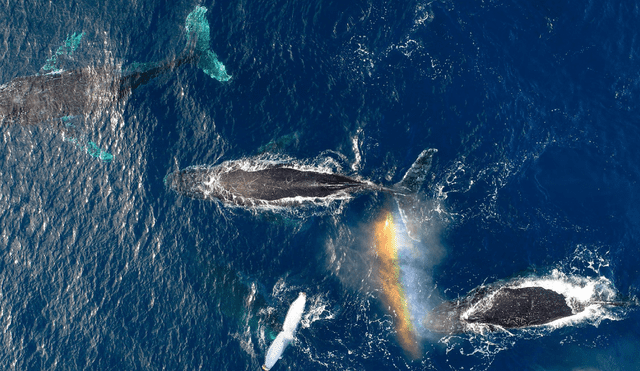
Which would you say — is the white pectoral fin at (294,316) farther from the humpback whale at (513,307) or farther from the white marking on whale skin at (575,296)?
the white marking on whale skin at (575,296)

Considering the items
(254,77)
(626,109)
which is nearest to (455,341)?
(626,109)

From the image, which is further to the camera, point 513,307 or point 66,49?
point 66,49

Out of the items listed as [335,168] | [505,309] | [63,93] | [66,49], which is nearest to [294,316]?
[335,168]

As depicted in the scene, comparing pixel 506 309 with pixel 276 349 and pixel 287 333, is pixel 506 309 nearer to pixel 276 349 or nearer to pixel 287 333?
pixel 287 333

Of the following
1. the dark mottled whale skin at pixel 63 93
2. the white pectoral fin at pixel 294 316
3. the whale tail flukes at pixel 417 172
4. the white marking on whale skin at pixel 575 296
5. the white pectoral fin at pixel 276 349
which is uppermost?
the whale tail flukes at pixel 417 172

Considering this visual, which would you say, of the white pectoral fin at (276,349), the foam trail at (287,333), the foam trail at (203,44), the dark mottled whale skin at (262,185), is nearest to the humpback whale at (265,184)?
the dark mottled whale skin at (262,185)

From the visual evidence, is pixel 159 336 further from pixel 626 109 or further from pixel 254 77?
pixel 626 109
